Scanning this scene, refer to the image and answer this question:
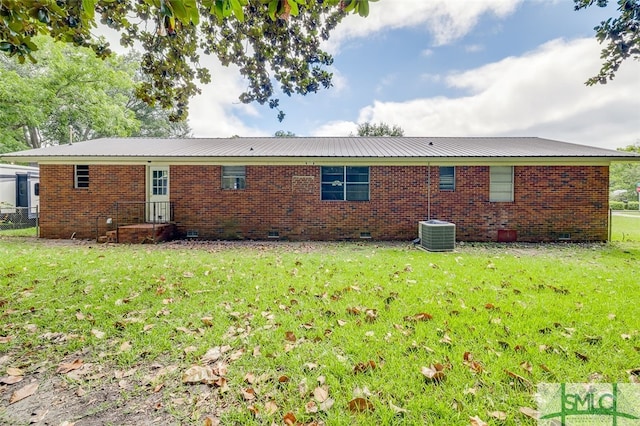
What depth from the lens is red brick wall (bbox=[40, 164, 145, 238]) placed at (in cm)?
1029

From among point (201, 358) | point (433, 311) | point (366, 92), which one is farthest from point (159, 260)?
point (366, 92)

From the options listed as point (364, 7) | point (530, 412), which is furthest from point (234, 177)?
point (530, 412)

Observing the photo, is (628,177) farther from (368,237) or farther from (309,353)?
(309,353)

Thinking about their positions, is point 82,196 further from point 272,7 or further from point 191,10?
point 272,7

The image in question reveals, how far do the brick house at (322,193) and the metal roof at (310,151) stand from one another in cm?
7

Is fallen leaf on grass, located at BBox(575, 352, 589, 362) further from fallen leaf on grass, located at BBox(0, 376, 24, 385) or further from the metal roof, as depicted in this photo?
the metal roof

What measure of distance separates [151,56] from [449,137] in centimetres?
1293

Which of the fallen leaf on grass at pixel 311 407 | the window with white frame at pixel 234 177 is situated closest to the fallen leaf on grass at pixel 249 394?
the fallen leaf on grass at pixel 311 407

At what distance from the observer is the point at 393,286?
4559 millimetres

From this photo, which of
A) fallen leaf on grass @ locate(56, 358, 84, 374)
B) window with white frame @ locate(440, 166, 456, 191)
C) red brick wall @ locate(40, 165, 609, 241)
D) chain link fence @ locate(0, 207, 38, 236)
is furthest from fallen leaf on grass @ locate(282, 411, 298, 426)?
chain link fence @ locate(0, 207, 38, 236)

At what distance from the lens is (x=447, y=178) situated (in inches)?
399

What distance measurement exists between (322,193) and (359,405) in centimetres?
861

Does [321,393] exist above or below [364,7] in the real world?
below

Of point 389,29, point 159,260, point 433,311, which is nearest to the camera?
point 433,311
